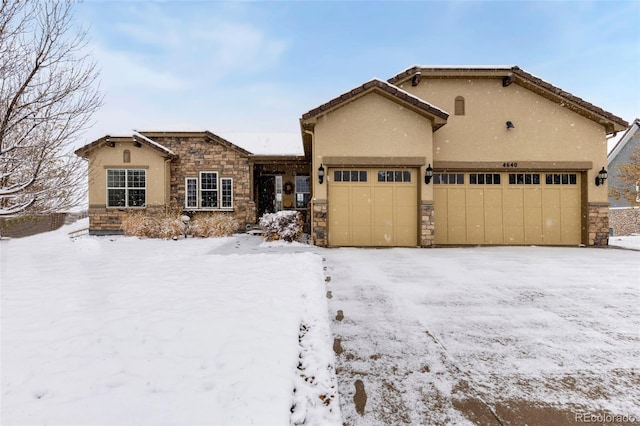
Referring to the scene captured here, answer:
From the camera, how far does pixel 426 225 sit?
384 inches

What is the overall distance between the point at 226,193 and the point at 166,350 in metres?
12.9

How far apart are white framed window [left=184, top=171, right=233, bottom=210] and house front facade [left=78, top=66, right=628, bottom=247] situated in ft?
17.2

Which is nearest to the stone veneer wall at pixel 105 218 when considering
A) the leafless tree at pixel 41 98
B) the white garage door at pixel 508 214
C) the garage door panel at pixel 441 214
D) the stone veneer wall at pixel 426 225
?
the leafless tree at pixel 41 98

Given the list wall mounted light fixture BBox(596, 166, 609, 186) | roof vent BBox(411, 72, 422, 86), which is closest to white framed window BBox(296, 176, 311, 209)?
roof vent BBox(411, 72, 422, 86)

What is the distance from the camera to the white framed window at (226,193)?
14953 millimetres

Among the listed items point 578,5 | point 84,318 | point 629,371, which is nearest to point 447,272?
point 629,371

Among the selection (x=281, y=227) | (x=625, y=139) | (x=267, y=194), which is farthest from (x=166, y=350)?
Answer: (x=625, y=139)

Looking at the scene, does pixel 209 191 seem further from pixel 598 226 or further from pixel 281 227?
pixel 598 226

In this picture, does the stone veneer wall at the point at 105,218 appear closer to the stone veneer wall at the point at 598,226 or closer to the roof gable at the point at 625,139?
the stone veneer wall at the point at 598,226

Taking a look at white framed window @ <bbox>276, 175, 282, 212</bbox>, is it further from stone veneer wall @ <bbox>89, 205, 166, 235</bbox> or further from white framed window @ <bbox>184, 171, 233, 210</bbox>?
stone veneer wall @ <bbox>89, 205, 166, 235</bbox>

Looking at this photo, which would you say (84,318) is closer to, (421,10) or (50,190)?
(50,190)

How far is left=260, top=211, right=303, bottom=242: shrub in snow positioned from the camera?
34.5 feet

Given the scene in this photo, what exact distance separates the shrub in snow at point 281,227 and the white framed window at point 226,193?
195 inches

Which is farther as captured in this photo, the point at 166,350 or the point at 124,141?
the point at 124,141
